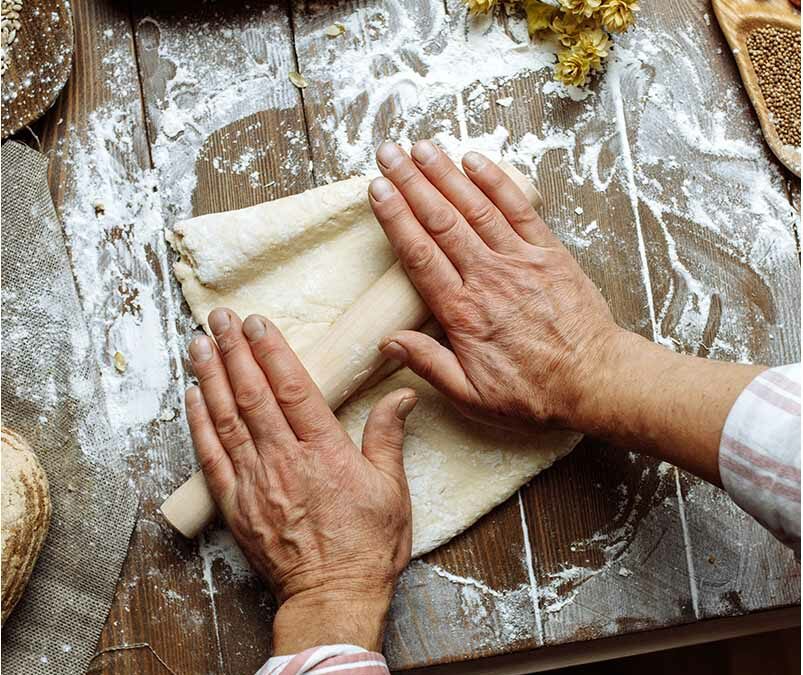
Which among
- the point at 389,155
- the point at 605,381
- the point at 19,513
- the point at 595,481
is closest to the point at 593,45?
the point at 389,155

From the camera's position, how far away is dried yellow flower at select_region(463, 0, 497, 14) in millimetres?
1284

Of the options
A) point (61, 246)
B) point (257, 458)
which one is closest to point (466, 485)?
point (257, 458)

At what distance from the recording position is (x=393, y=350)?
112 cm

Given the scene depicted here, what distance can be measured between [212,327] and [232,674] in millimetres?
548

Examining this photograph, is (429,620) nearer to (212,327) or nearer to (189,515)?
(189,515)

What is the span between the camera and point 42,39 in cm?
123

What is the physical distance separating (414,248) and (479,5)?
0.48m

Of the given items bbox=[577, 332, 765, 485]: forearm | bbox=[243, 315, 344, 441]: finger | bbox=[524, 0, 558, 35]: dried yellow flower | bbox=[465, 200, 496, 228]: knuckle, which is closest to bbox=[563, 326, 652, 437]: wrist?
bbox=[577, 332, 765, 485]: forearm

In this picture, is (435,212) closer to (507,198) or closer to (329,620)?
(507,198)

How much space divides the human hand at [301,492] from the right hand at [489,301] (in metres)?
0.10

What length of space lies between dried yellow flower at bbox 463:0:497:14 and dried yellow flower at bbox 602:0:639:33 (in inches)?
7.4

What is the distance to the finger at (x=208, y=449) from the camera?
1.13 m

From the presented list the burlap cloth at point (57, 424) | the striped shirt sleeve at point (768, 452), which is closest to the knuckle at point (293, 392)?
the burlap cloth at point (57, 424)

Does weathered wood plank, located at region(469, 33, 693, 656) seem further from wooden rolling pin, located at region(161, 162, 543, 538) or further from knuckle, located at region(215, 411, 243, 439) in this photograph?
knuckle, located at region(215, 411, 243, 439)
